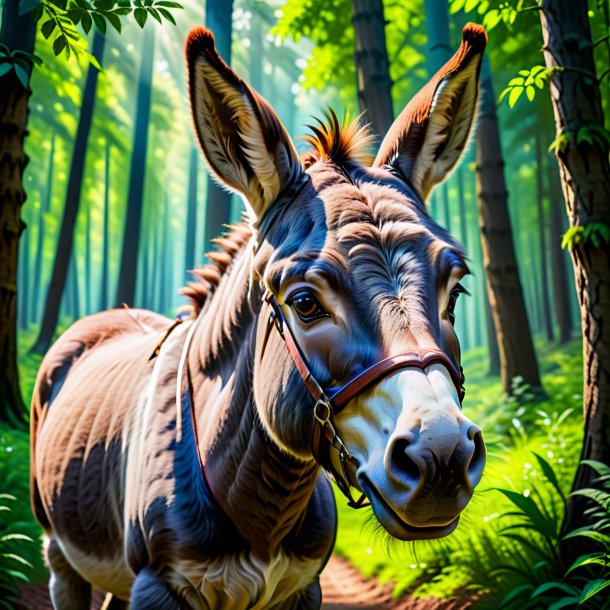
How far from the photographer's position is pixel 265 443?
2.17 meters

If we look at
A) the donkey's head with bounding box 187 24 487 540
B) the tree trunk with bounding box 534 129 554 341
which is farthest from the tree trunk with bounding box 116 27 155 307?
the tree trunk with bounding box 534 129 554 341

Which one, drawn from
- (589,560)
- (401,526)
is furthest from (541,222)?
(401,526)

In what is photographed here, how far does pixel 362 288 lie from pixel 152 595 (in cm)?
141

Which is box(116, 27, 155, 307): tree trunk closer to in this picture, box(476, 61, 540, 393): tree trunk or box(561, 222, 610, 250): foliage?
box(476, 61, 540, 393): tree trunk

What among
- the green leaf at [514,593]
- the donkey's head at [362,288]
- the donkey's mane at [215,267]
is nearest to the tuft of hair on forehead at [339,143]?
the donkey's head at [362,288]

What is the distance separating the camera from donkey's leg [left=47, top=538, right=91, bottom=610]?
363cm

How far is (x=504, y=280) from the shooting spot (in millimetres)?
7961

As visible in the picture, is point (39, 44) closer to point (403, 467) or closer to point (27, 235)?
point (27, 235)

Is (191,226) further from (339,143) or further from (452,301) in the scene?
(452,301)

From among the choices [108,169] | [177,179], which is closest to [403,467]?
[108,169]

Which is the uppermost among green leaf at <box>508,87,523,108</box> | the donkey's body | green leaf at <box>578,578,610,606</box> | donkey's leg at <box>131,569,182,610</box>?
green leaf at <box>508,87,523,108</box>

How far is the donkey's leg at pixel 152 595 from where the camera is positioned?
217 centimetres

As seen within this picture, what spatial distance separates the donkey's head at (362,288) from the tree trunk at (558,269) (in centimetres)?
1481

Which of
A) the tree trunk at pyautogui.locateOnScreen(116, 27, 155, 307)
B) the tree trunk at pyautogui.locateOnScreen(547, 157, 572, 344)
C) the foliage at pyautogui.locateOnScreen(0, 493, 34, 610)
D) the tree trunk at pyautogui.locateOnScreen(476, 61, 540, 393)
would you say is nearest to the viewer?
the foliage at pyautogui.locateOnScreen(0, 493, 34, 610)
